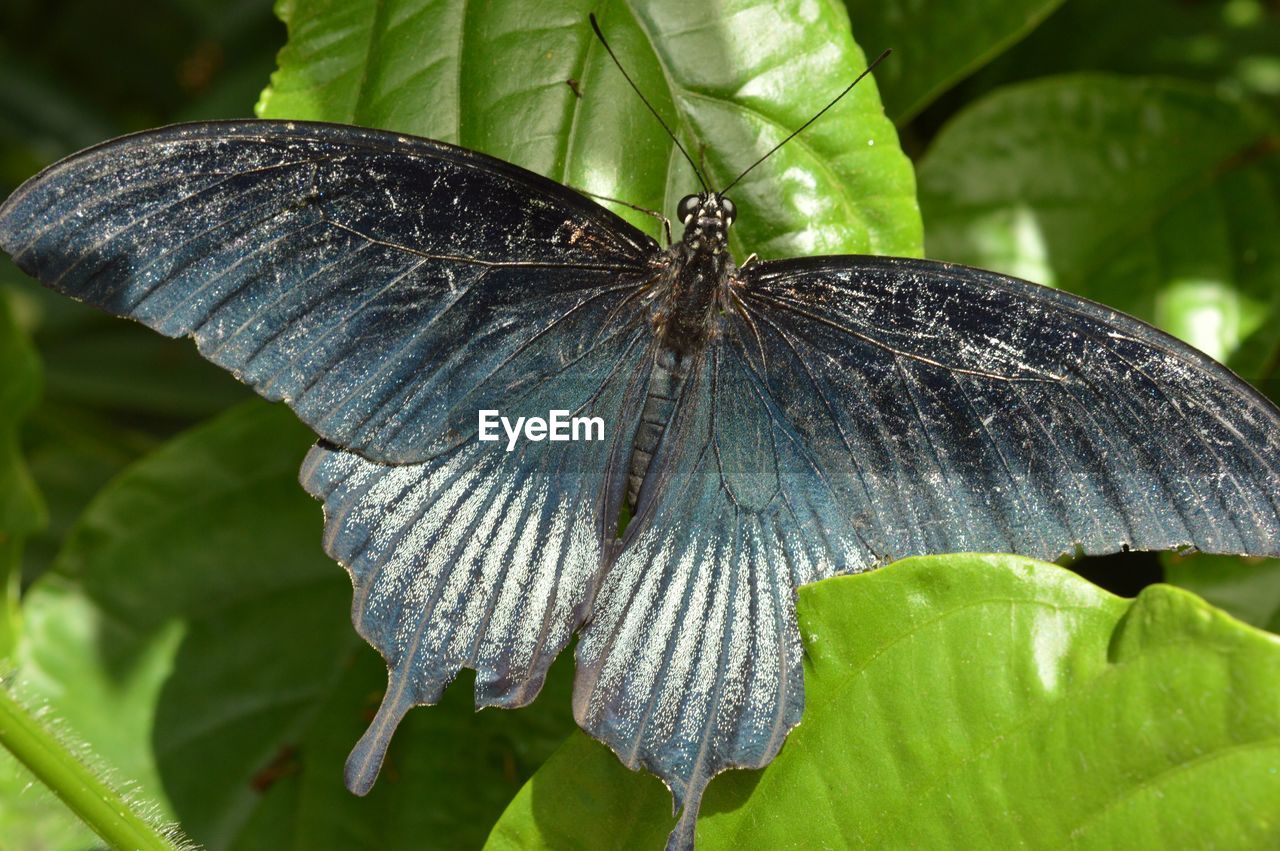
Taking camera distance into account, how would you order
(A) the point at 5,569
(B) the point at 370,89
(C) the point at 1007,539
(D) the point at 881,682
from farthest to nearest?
(A) the point at 5,569 < (B) the point at 370,89 < (C) the point at 1007,539 < (D) the point at 881,682

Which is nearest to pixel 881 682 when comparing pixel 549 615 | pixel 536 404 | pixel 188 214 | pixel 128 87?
pixel 549 615

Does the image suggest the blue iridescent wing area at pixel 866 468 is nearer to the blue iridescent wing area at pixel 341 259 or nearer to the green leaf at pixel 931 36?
the blue iridescent wing area at pixel 341 259

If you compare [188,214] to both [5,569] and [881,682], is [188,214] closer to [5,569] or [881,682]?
[881,682]

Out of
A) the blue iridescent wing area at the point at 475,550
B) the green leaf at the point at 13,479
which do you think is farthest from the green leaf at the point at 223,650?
the blue iridescent wing area at the point at 475,550

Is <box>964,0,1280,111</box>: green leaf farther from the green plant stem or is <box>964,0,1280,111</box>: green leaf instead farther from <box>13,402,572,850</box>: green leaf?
→ the green plant stem

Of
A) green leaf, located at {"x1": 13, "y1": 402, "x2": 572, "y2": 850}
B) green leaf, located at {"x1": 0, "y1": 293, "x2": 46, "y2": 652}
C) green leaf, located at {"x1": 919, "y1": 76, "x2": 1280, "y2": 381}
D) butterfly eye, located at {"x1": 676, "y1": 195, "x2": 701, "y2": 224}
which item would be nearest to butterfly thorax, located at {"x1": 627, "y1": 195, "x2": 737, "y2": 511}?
butterfly eye, located at {"x1": 676, "y1": 195, "x2": 701, "y2": 224}

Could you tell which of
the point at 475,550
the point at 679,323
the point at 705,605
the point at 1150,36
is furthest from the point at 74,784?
the point at 1150,36
